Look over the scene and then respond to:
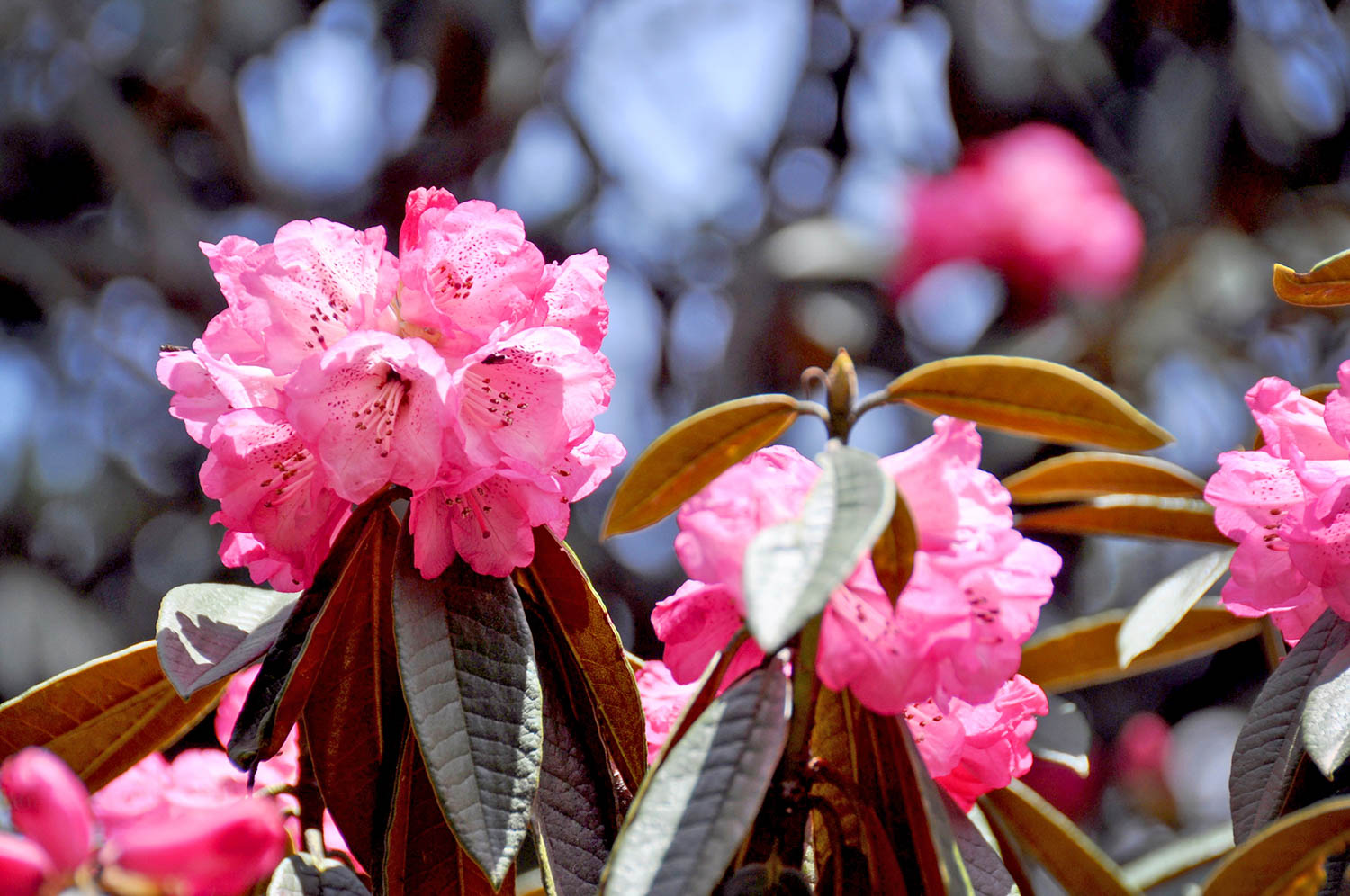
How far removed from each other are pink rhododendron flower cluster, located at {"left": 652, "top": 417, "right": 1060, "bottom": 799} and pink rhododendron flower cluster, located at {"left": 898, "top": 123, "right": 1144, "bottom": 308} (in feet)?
6.62

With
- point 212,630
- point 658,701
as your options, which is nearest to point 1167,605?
point 658,701

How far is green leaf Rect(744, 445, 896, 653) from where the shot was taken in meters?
0.40

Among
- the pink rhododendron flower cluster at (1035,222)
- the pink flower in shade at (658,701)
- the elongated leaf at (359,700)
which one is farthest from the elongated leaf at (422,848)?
the pink rhododendron flower cluster at (1035,222)

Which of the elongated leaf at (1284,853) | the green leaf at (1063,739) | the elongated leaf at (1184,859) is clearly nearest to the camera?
the elongated leaf at (1284,853)

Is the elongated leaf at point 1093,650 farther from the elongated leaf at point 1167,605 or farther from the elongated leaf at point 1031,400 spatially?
the elongated leaf at point 1031,400

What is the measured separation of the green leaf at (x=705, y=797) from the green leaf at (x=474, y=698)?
79mm

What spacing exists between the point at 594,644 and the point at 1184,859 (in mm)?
599

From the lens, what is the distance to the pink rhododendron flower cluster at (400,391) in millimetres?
602

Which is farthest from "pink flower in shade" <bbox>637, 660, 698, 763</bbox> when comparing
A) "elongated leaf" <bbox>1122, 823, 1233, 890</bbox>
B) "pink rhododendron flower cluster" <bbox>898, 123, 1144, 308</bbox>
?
"pink rhododendron flower cluster" <bbox>898, 123, 1144, 308</bbox>

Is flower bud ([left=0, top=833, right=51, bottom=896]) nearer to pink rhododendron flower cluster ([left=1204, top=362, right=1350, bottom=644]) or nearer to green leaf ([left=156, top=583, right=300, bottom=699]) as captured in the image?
green leaf ([left=156, top=583, right=300, bottom=699])

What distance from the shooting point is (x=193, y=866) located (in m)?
0.34

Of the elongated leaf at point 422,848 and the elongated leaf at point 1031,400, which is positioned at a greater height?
the elongated leaf at point 1031,400

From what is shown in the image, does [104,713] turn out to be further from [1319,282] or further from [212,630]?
[1319,282]

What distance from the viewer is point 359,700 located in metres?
0.64
